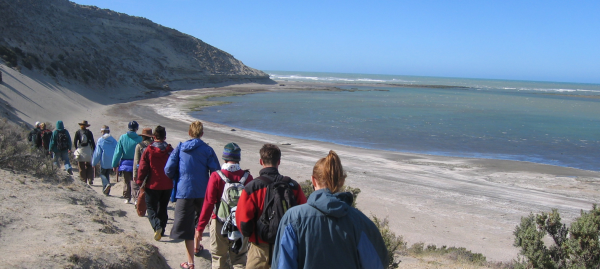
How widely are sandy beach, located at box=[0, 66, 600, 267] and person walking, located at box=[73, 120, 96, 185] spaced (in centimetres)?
29

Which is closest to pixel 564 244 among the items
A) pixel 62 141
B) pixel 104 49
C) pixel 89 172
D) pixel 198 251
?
pixel 198 251

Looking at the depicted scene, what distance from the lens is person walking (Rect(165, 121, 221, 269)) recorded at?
174 inches

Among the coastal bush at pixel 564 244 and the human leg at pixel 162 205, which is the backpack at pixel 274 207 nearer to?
the human leg at pixel 162 205

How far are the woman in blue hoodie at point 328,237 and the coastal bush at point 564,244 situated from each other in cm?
349

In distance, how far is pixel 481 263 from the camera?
616 centimetres

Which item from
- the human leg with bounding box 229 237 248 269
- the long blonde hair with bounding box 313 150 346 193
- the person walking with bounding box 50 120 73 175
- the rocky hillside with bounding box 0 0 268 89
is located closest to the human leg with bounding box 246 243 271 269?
the human leg with bounding box 229 237 248 269

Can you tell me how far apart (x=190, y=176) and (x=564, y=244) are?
427 centimetres

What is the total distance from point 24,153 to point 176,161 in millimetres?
4275

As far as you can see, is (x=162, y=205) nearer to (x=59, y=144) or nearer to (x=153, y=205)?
(x=153, y=205)

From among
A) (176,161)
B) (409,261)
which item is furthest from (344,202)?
(409,261)

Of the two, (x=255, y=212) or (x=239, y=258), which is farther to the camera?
(x=239, y=258)

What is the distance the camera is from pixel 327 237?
2.21 m

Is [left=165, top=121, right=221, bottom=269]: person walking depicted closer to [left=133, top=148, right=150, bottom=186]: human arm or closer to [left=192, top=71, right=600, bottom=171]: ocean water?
[left=133, top=148, right=150, bottom=186]: human arm

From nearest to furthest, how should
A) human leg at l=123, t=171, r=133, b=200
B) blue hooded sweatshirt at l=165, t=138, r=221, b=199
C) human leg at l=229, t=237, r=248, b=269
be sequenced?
human leg at l=229, t=237, r=248, b=269 < blue hooded sweatshirt at l=165, t=138, r=221, b=199 < human leg at l=123, t=171, r=133, b=200
